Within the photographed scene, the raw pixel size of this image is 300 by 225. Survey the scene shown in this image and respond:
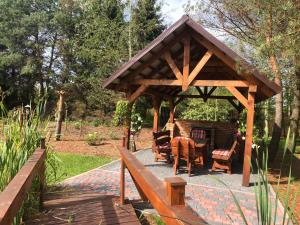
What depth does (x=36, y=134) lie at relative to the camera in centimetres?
507

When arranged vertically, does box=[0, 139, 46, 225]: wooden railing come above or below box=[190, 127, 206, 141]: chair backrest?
below

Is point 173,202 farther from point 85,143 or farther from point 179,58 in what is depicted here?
point 85,143

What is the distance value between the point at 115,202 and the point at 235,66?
4510mm

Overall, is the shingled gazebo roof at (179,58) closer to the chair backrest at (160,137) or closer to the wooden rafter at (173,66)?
the wooden rafter at (173,66)

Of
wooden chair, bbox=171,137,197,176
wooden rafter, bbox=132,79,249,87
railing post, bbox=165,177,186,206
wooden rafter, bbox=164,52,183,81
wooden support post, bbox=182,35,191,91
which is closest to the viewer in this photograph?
railing post, bbox=165,177,186,206

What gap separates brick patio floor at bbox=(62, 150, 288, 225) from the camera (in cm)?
588

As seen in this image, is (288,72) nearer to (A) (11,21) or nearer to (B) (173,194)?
(B) (173,194)

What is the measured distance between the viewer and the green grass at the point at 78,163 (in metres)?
9.24

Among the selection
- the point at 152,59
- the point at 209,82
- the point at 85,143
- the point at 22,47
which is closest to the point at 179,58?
the point at 152,59

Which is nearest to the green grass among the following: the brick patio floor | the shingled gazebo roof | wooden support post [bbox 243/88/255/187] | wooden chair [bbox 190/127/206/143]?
the brick patio floor

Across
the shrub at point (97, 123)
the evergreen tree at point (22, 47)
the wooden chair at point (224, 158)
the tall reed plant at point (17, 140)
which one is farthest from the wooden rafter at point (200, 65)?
the evergreen tree at point (22, 47)

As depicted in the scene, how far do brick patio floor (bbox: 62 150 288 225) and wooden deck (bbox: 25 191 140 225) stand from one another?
131 cm

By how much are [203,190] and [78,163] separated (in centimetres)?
435

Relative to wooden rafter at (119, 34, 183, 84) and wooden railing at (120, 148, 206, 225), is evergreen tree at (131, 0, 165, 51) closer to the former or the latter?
wooden rafter at (119, 34, 183, 84)
